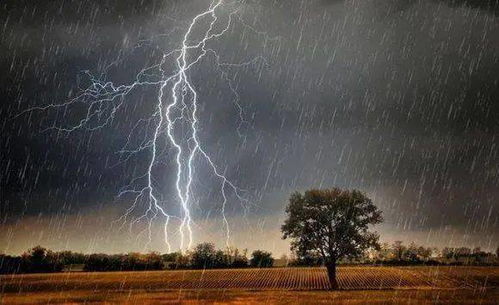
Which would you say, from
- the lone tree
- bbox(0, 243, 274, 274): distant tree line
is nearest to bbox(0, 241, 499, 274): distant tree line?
bbox(0, 243, 274, 274): distant tree line

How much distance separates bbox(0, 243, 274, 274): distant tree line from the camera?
69688mm

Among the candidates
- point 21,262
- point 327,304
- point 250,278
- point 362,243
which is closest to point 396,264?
point 250,278

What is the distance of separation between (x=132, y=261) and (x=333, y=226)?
139 feet

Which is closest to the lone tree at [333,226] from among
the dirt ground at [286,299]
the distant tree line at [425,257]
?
the dirt ground at [286,299]

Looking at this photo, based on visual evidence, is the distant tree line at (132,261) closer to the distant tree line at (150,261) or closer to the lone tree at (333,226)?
the distant tree line at (150,261)

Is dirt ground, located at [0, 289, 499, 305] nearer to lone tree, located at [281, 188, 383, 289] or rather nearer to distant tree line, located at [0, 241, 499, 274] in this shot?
lone tree, located at [281, 188, 383, 289]

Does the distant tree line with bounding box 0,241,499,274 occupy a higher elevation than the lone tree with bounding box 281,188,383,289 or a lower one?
lower

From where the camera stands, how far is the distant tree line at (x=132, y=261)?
229 ft

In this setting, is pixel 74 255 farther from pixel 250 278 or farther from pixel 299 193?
pixel 299 193

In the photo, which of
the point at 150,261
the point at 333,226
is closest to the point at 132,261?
the point at 150,261

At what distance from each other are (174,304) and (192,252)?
51442 millimetres

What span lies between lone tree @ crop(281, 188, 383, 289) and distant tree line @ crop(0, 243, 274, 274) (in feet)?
104

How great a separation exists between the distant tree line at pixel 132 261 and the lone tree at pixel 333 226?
3181cm

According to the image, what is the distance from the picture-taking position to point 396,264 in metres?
72.2
